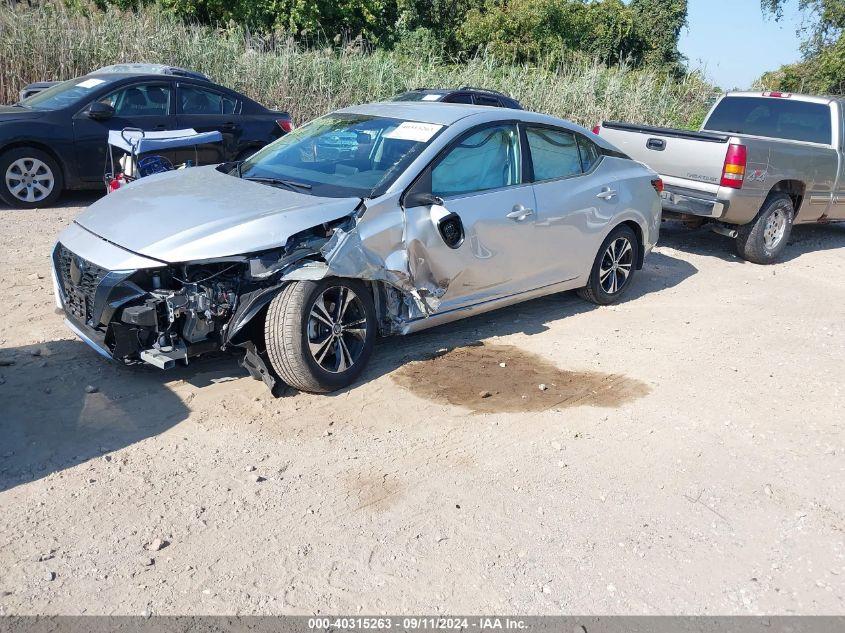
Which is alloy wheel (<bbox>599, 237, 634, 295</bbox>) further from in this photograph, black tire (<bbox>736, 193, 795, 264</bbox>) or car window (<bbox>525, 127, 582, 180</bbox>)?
black tire (<bbox>736, 193, 795, 264</bbox>)

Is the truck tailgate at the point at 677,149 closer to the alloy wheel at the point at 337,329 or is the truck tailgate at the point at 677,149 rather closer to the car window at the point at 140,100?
the alloy wheel at the point at 337,329

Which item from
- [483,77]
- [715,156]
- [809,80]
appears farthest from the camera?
[809,80]

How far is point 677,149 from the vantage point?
9.15 metres

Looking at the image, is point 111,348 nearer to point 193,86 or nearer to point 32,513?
point 32,513

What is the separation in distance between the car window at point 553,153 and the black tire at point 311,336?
208 cm

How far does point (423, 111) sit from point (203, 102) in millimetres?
5491

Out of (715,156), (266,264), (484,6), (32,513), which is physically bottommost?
(32,513)

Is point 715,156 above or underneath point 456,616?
above

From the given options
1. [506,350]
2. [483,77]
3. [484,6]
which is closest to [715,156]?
[506,350]

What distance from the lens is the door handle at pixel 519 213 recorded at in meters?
6.05

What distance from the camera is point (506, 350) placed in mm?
6148

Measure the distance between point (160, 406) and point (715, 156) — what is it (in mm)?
6695

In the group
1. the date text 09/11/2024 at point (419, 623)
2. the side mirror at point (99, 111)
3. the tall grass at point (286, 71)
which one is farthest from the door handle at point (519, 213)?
the tall grass at point (286, 71)

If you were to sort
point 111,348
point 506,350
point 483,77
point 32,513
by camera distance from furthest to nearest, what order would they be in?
point 483,77
point 506,350
point 111,348
point 32,513
